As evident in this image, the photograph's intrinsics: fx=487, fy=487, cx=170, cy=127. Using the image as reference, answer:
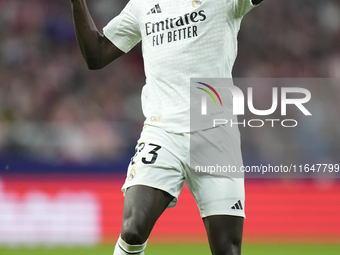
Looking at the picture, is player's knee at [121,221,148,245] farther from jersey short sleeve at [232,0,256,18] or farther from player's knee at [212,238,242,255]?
jersey short sleeve at [232,0,256,18]

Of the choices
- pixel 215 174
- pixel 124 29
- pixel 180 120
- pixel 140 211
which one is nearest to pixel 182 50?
pixel 180 120

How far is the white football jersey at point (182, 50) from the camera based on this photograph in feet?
9.47

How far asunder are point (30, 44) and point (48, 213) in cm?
486

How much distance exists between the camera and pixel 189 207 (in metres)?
6.27

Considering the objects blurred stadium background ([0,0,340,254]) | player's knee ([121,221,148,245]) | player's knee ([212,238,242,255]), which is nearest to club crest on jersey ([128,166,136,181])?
player's knee ([121,221,148,245])

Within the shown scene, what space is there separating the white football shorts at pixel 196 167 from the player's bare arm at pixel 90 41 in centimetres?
66

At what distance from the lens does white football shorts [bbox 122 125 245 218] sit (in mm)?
2762

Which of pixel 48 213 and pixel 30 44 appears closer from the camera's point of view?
pixel 48 213

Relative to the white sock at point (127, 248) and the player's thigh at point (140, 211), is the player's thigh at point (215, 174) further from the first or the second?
the white sock at point (127, 248)

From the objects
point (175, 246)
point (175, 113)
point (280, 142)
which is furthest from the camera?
point (280, 142)

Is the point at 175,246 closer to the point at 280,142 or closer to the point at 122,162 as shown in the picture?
the point at 122,162

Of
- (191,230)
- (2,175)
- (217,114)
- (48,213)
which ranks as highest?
(217,114)

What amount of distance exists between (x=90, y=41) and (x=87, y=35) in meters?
0.04

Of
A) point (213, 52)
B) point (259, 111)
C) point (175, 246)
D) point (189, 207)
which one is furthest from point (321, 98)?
point (213, 52)
